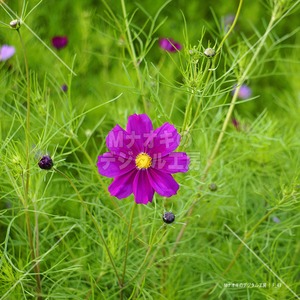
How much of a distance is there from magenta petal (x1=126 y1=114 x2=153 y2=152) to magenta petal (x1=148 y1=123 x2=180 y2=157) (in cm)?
1

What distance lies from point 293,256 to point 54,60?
1009 mm

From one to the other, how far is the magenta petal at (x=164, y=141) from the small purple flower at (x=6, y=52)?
2.53 feet

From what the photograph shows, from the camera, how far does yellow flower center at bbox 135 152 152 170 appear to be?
0.91m

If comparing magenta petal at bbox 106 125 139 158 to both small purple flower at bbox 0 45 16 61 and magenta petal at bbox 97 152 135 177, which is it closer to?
magenta petal at bbox 97 152 135 177

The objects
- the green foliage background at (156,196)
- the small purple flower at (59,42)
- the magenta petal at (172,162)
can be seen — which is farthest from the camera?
the small purple flower at (59,42)

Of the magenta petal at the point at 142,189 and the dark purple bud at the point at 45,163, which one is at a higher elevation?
the dark purple bud at the point at 45,163

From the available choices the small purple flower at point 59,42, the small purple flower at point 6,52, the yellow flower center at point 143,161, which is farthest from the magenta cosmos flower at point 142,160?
the small purple flower at point 59,42

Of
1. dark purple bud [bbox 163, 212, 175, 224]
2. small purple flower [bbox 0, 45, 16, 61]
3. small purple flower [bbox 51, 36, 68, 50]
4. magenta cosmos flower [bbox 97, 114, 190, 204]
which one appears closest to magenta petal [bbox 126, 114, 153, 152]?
magenta cosmos flower [bbox 97, 114, 190, 204]

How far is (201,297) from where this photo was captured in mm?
1252

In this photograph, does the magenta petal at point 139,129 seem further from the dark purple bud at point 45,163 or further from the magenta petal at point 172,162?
the dark purple bud at point 45,163

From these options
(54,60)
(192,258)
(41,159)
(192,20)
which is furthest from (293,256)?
(192,20)

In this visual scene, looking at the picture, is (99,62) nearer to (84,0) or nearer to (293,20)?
(84,0)

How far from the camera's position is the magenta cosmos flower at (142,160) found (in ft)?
2.90

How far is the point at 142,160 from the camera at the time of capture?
3.00 ft
